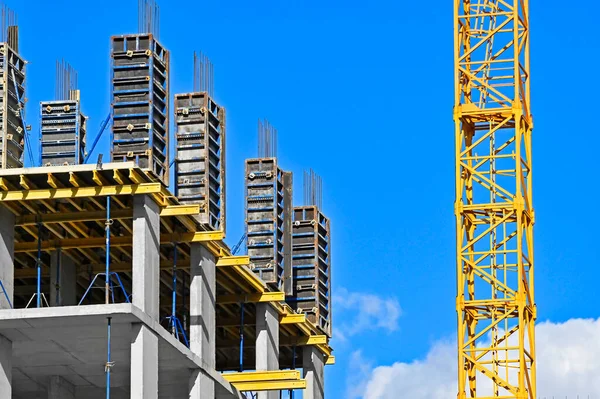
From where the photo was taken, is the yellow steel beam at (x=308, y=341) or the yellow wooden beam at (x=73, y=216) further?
the yellow steel beam at (x=308, y=341)

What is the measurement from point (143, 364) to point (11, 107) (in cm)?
1088

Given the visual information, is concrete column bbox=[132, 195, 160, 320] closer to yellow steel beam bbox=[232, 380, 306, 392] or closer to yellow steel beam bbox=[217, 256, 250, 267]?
yellow steel beam bbox=[217, 256, 250, 267]

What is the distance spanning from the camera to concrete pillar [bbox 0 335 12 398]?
6869cm

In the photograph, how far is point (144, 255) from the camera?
69.2m

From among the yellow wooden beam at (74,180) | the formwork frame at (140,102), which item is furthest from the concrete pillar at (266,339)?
the yellow wooden beam at (74,180)

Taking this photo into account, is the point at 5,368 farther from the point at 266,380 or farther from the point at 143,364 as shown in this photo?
the point at 266,380

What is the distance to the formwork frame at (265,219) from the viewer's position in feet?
275

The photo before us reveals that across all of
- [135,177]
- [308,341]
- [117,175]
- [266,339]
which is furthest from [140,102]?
[308,341]

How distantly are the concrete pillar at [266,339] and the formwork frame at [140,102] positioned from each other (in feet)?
33.7

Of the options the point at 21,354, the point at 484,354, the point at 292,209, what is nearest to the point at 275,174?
the point at 292,209

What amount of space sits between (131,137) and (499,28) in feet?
70.7

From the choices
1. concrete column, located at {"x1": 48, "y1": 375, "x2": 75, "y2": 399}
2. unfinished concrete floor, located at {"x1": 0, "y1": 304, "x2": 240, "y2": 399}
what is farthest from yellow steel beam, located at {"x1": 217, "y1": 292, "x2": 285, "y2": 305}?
concrete column, located at {"x1": 48, "y1": 375, "x2": 75, "y2": 399}

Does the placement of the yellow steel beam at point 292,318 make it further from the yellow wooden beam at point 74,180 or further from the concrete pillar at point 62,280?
the yellow wooden beam at point 74,180

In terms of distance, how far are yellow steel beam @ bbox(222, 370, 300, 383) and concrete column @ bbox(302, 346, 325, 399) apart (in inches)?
382
